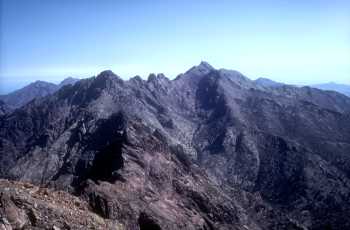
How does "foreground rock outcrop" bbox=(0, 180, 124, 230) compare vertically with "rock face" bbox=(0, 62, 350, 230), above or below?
above

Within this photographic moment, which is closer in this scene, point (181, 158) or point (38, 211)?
point (38, 211)

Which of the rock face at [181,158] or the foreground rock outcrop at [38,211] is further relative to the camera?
the rock face at [181,158]

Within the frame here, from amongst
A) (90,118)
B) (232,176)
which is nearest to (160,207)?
(232,176)

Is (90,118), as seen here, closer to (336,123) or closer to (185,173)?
(185,173)

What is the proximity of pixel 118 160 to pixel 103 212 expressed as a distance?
31.6 metres

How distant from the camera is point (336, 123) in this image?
178500 millimetres

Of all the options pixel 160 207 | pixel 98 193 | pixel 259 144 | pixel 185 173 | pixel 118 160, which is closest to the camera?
pixel 98 193

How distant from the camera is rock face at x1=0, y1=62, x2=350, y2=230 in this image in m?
58.8

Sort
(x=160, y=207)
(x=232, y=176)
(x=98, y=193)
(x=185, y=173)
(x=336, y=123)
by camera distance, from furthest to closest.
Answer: (x=336, y=123)
(x=232, y=176)
(x=185, y=173)
(x=160, y=207)
(x=98, y=193)

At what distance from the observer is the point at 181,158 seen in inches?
3605

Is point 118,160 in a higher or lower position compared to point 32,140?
higher

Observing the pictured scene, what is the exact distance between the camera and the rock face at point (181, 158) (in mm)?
58750

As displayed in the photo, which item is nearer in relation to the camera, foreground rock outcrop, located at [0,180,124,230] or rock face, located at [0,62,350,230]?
foreground rock outcrop, located at [0,180,124,230]

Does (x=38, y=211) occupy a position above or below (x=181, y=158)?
above
